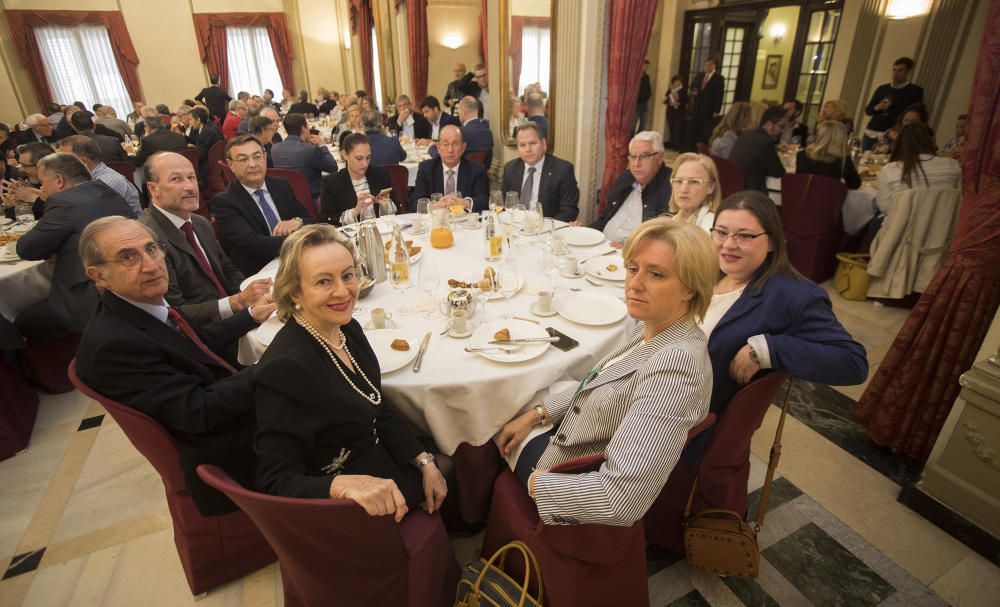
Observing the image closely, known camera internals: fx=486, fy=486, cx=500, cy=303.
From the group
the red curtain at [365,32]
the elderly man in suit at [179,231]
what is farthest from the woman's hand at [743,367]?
the red curtain at [365,32]

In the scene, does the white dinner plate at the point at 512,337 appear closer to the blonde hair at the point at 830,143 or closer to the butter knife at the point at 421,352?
the butter knife at the point at 421,352

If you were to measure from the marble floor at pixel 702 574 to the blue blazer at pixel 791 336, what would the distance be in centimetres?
79

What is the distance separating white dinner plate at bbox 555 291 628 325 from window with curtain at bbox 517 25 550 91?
11.8ft

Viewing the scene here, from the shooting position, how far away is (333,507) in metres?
1.03

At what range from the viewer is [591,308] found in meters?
2.03

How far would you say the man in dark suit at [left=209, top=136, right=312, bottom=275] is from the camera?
9.96ft

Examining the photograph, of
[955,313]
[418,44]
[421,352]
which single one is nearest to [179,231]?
[421,352]

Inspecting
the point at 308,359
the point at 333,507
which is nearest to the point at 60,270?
the point at 308,359

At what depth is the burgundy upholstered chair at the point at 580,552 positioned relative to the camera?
1.28m

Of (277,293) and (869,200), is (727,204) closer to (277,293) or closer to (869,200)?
(277,293)

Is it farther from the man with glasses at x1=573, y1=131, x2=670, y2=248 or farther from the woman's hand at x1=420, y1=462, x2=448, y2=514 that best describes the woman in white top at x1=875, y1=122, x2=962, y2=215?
the woman's hand at x1=420, y1=462, x2=448, y2=514

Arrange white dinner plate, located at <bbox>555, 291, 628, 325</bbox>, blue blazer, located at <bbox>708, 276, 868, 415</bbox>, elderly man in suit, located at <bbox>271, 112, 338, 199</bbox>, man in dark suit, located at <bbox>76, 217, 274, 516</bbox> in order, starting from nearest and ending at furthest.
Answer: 1. man in dark suit, located at <bbox>76, 217, 274, 516</bbox>
2. blue blazer, located at <bbox>708, 276, 868, 415</bbox>
3. white dinner plate, located at <bbox>555, 291, 628, 325</bbox>
4. elderly man in suit, located at <bbox>271, 112, 338, 199</bbox>

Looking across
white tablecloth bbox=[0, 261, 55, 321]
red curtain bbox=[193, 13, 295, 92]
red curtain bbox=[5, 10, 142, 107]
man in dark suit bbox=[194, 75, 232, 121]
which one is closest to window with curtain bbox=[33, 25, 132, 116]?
red curtain bbox=[5, 10, 142, 107]

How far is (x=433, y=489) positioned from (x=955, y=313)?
2369 millimetres
